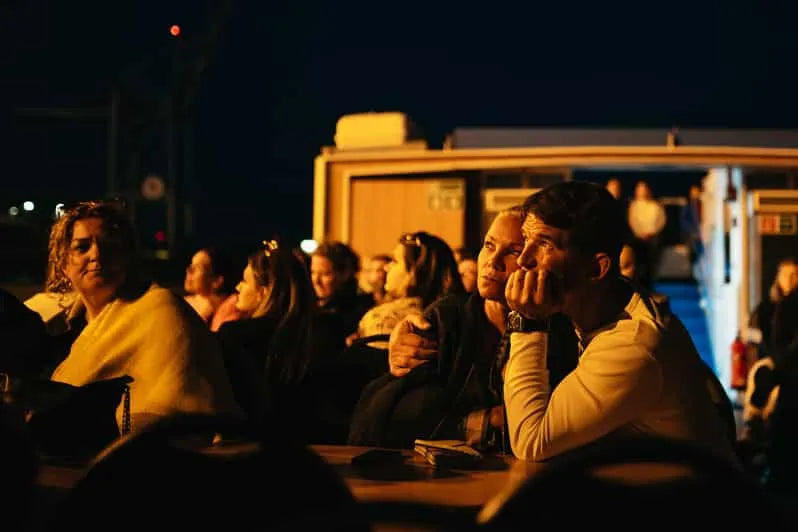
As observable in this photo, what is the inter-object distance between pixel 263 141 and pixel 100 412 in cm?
5602

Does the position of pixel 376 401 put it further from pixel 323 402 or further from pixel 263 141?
pixel 263 141

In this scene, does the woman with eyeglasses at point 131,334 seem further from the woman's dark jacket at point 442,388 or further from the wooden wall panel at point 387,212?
the wooden wall panel at point 387,212

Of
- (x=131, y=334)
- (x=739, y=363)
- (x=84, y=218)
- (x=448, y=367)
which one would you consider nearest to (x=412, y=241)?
(x=448, y=367)

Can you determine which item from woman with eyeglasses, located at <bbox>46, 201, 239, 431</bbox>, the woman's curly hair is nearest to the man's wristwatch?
woman with eyeglasses, located at <bbox>46, 201, 239, 431</bbox>

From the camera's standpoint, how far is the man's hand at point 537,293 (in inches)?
134

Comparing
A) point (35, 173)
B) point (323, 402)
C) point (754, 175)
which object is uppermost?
point (35, 173)

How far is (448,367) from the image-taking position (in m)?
4.81

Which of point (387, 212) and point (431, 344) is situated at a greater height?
point (387, 212)

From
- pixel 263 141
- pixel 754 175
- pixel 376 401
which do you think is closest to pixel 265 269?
pixel 376 401

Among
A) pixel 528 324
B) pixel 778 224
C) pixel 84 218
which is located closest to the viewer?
pixel 528 324

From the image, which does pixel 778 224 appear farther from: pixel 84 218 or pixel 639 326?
pixel 639 326

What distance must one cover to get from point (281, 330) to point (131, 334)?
1633mm

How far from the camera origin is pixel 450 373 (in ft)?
15.7

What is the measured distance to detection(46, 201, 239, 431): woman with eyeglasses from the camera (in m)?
4.26
